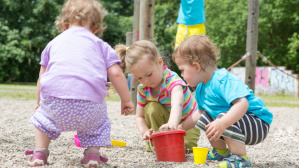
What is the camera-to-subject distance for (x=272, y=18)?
19484 millimetres

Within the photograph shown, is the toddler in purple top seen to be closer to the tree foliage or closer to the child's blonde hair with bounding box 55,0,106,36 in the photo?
the child's blonde hair with bounding box 55,0,106,36

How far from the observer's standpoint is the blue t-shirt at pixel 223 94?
2122 millimetres

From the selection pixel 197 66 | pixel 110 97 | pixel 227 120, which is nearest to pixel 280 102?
pixel 110 97

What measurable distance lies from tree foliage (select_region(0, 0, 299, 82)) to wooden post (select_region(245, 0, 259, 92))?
1349 centimetres

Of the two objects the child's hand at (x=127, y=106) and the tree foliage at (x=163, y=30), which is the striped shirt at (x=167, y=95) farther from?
the tree foliage at (x=163, y=30)

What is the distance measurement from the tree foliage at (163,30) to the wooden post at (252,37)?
13.5 metres

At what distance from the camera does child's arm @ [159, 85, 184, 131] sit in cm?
232

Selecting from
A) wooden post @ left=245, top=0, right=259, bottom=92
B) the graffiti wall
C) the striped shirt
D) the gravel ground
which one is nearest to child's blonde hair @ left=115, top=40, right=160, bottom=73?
the striped shirt

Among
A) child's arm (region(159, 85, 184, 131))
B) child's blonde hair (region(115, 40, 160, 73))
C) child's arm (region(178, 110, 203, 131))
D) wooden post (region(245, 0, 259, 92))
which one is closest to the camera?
child's arm (region(159, 85, 184, 131))

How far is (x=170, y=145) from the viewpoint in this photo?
2270 mm

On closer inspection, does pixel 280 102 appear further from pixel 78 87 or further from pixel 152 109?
pixel 78 87

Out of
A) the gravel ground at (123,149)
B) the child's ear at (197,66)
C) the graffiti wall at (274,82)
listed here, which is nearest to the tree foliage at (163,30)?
the graffiti wall at (274,82)

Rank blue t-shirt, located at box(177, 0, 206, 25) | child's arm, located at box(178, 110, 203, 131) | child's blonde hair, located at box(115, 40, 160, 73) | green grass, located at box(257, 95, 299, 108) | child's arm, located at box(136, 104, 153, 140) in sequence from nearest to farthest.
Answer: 1. child's blonde hair, located at box(115, 40, 160, 73)
2. child's arm, located at box(178, 110, 203, 131)
3. child's arm, located at box(136, 104, 153, 140)
4. blue t-shirt, located at box(177, 0, 206, 25)
5. green grass, located at box(257, 95, 299, 108)

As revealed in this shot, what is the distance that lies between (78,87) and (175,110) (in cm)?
75
